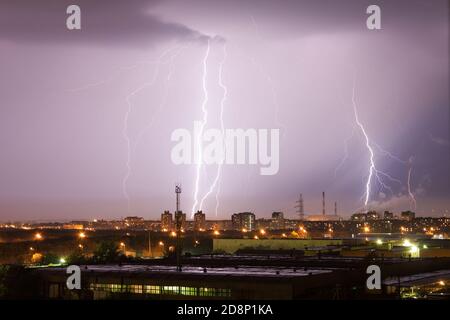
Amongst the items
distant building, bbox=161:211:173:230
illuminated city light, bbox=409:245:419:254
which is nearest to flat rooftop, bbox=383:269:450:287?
illuminated city light, bbox=409:245:419:254

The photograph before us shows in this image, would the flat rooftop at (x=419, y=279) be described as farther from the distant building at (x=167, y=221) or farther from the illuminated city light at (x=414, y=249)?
the distant building at (x=167, y=221)

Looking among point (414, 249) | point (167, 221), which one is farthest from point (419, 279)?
point (167, 221)

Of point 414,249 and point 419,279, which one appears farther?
point 414,249

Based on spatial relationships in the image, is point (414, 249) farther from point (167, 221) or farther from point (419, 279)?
point (167, 221)

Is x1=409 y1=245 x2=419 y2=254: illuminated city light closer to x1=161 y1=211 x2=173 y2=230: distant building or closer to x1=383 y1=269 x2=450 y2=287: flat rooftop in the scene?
x1=383 y1=269 x2=450 y2=287: flat rooftop

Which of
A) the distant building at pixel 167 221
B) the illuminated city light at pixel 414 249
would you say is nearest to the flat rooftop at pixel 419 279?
the illuminated city light at pixel 414 249

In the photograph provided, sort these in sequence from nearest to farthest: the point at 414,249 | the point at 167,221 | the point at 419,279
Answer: the point at 419,279 → the point at 414,249 → the point at 167,221

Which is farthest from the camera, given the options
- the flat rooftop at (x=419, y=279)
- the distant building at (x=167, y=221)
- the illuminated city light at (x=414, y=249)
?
the distant building at (x=167, y=221)

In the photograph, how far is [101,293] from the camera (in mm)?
32312

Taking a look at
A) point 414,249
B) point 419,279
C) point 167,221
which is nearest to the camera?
point 419,279
